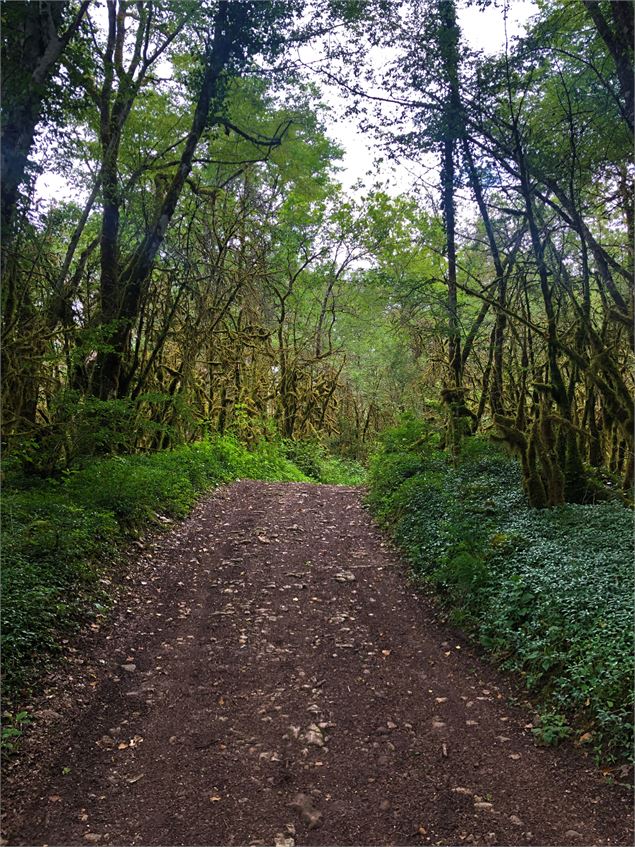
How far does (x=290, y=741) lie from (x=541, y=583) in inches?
107

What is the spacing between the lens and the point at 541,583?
4.89 m

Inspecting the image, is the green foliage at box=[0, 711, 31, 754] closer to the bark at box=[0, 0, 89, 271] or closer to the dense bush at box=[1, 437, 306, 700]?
the dense bush at box=[1, 437, 306, 700]

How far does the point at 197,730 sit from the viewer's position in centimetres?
371

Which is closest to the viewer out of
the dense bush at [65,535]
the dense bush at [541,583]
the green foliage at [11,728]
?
the green foliage at [11,728]

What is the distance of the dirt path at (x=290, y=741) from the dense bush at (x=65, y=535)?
0.40 meters

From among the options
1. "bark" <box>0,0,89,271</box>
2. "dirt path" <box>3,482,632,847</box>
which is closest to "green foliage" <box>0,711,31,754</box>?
"dirt path" <box>3,482,632,847</box>

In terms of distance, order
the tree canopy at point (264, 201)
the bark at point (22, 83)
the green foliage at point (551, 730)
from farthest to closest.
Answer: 1. the tree canopy at point (264, 201)
2. the bark at point (22, 83)
3. the green foliage at point (551, 730)

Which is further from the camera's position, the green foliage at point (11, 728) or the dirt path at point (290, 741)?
the green foliage at point (11, 728)

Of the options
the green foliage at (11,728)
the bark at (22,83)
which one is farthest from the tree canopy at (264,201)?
the green foliage at (11,728)

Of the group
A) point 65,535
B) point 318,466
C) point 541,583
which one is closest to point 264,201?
point 318,466

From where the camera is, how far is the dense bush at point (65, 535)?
4250mm

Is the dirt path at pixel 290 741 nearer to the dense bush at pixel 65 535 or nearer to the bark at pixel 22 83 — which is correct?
the dense bush at pixel 65 535

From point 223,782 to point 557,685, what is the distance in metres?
2.52

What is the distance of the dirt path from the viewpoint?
9.56 ft
